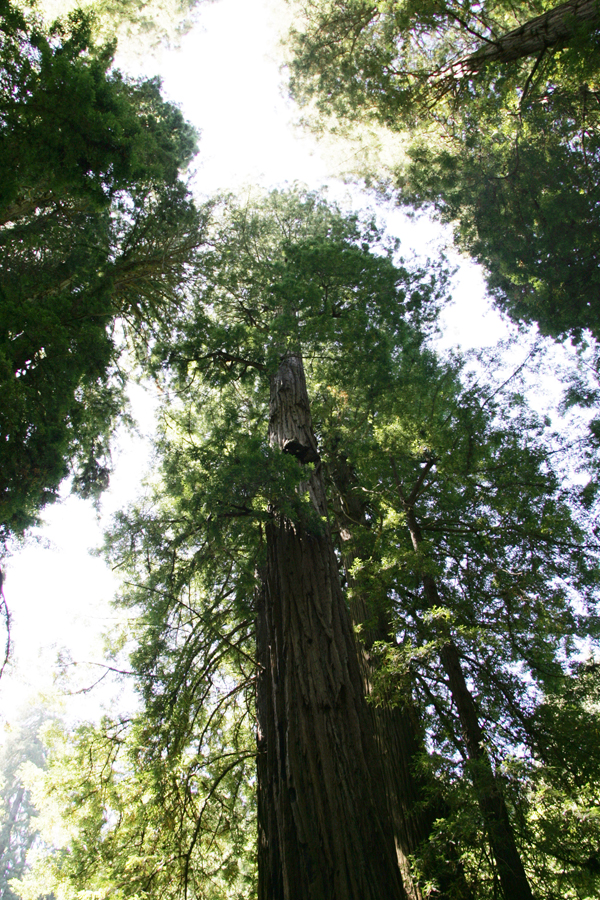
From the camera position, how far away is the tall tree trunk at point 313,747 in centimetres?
262

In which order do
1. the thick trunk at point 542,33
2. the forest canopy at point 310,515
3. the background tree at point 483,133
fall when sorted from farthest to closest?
the background tree at point 483,133, the thick trunk at point 542,33, the forest canopy at point 310,515

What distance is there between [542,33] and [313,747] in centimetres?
710

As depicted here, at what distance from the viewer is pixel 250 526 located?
440cm

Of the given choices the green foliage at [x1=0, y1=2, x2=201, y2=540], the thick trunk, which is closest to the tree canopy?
the green foliage at [x1=0, y1=2, x2=201, y2=540]

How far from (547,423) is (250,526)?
4069 mm

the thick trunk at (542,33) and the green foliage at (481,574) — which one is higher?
the thick trunk at (542,33)

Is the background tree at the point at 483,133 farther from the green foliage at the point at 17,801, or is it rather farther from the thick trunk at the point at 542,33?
the green foliage at the point at 17,801

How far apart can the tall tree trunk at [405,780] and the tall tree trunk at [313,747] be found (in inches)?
38.1

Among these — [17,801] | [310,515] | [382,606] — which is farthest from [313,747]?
[17,801]

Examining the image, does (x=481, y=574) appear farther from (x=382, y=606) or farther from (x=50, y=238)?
(x=50, y=238)

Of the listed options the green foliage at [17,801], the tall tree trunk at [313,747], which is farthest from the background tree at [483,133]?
the green foliage at [17,801]

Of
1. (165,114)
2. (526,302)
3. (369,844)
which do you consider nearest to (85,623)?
(369,844)

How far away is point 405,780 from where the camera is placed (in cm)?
463

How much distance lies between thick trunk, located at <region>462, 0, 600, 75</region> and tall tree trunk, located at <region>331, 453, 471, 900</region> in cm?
602
